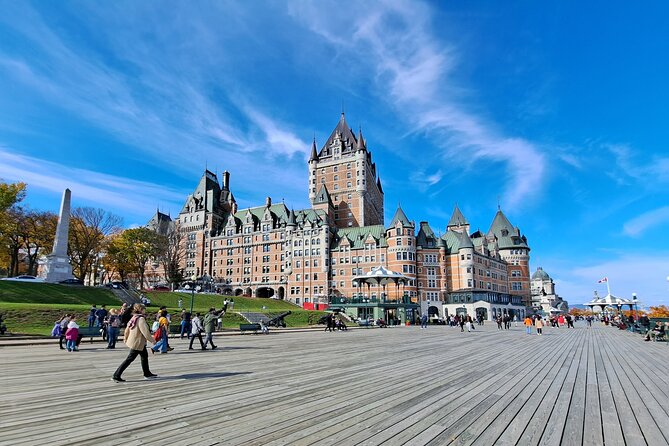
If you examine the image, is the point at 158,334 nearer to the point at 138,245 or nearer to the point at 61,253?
the point at 61,253

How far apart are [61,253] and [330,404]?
47505 millimetres

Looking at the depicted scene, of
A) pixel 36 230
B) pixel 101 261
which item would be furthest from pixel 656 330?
pixel 101 261

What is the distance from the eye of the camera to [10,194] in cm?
4703

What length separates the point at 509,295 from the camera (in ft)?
285

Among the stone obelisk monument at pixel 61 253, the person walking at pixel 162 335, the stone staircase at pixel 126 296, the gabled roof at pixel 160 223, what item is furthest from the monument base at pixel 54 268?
the gabled roof at pixel 160 223

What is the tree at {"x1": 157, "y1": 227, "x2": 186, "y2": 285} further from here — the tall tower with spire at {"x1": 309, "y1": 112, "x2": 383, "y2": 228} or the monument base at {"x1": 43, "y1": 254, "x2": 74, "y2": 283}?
the tall tower with spire at {"x1": 309, "y1": 112, "x2": 383, "y2": 228}

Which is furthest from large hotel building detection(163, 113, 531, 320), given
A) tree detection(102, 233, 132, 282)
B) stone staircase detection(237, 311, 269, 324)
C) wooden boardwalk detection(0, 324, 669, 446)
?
wooden boardwalk detection(0, 324, 669, 446)

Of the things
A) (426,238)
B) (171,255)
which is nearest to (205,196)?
(171,255)

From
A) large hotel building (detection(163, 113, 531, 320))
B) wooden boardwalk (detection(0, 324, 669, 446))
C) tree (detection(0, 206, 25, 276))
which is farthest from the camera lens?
large hotel building (detection(163, 113, 531, 320))

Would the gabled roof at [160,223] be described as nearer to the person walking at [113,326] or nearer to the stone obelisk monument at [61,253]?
the stone obelisk monument at [61,253]

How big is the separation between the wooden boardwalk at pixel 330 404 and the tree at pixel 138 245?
6381 cm

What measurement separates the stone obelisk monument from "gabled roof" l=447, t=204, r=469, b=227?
279 feet

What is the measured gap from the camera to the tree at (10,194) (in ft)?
152

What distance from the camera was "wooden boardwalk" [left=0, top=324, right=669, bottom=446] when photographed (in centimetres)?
521
